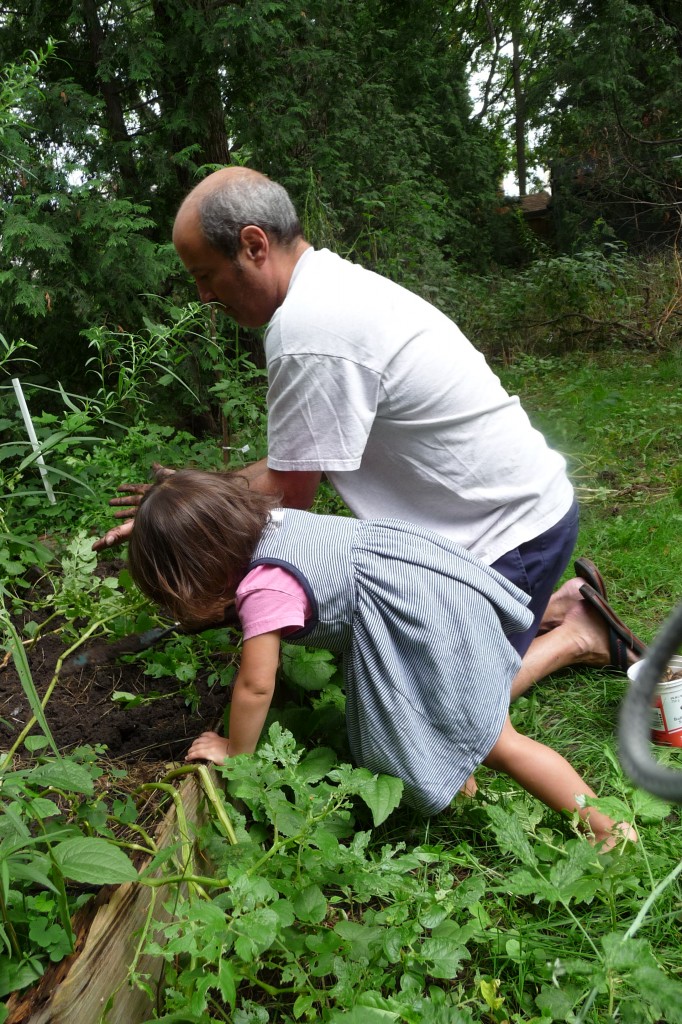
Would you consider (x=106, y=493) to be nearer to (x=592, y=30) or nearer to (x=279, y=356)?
(x=279, y=356)

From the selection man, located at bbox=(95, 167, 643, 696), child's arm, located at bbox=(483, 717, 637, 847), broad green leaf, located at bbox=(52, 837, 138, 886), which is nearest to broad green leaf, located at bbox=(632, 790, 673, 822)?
child's arm, located at bbox=(483, 717, 637, 847)

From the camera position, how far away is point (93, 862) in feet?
3.63

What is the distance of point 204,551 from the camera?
5.55 ft

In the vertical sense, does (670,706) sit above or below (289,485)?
below

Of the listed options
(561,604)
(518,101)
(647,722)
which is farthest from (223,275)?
(518,101)

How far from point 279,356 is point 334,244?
3237mm

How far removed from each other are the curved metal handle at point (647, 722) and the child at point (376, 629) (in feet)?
4.09

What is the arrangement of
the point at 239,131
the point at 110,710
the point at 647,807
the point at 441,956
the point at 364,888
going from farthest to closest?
the point at 239,131
the point at 110,710
the point at 647,807
the point at 364,888
the point at 441,956

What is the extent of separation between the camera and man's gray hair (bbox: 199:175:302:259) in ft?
6.10

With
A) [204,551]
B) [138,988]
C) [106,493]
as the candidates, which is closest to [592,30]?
[106,493]

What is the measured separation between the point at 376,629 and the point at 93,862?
0.77 meters

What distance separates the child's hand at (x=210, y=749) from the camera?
5.46 ft

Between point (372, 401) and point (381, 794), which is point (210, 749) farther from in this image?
point (372, 401)

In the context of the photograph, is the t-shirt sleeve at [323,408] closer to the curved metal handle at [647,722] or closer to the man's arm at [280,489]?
the man's arm at [280,489]
